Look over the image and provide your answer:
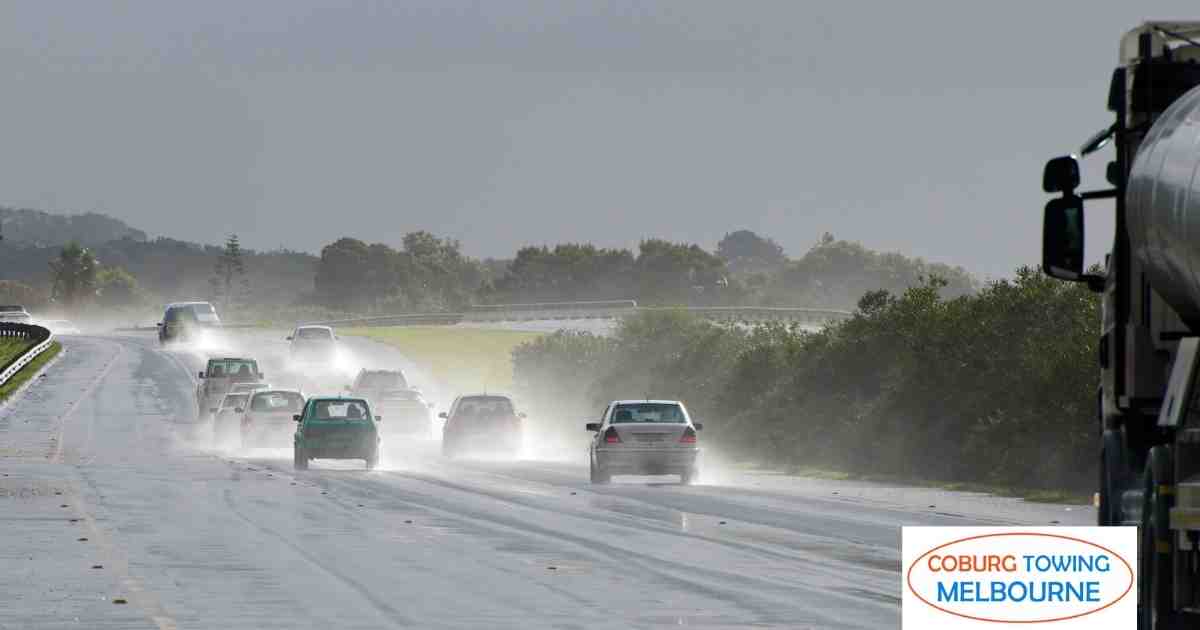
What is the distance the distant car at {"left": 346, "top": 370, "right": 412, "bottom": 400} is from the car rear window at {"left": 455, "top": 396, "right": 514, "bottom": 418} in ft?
25.9

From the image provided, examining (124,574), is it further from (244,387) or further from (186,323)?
(186,323)

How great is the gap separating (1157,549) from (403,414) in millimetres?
46097

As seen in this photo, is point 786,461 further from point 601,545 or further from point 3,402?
point 601,545

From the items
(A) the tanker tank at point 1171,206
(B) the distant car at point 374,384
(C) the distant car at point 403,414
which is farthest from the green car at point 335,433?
(A) the tanker tank at point 1171,206

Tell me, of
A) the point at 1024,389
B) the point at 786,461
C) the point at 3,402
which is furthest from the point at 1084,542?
the point at 3,402

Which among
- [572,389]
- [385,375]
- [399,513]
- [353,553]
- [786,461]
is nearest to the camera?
[353,553]

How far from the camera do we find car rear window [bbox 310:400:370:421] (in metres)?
43.2

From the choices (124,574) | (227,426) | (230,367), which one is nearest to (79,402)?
(230,367)

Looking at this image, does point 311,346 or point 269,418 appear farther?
point 311,346

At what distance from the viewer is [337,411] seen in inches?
1732

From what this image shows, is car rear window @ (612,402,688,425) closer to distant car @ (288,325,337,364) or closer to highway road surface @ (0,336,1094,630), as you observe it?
highway road surface @ (0,336,1094,630)

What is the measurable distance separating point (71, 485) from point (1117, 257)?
25.8m

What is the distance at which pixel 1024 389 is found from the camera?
137ft

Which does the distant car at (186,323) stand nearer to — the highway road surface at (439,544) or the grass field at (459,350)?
the grass field at (459,350)
